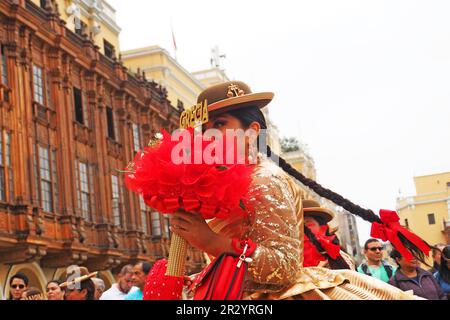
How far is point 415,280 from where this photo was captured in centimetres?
645

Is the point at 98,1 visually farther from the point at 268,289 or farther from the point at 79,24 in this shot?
the point at 268,289

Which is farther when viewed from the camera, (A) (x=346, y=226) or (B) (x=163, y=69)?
(B) (x=163, y=69)

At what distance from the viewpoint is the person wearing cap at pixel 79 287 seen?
711cm

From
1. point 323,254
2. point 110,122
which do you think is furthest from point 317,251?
point 110,122

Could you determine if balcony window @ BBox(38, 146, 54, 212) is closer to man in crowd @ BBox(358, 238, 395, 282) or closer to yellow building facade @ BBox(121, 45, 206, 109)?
man in crowd @ BBox(358, 238, 395, 282)

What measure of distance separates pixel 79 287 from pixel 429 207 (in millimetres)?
53100

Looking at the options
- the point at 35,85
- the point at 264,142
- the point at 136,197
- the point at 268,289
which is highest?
the point at 35,85

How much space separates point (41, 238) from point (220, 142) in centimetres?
1458

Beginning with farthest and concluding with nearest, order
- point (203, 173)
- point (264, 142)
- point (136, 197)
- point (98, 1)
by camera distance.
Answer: point (98, 1) → point (136, 197) → point (264, 142) → point (203, 173)

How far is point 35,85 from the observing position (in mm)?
18016

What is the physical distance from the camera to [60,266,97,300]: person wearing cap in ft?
23.3

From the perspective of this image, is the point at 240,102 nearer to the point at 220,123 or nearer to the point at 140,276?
the point at 220,123

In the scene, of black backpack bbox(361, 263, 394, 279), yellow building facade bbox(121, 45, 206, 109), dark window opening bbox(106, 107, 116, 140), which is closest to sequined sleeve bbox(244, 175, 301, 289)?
black backpack bbox(361, 263, 394, 279)

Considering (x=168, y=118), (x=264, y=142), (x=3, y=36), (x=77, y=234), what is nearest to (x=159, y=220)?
(x=168, y=118)
